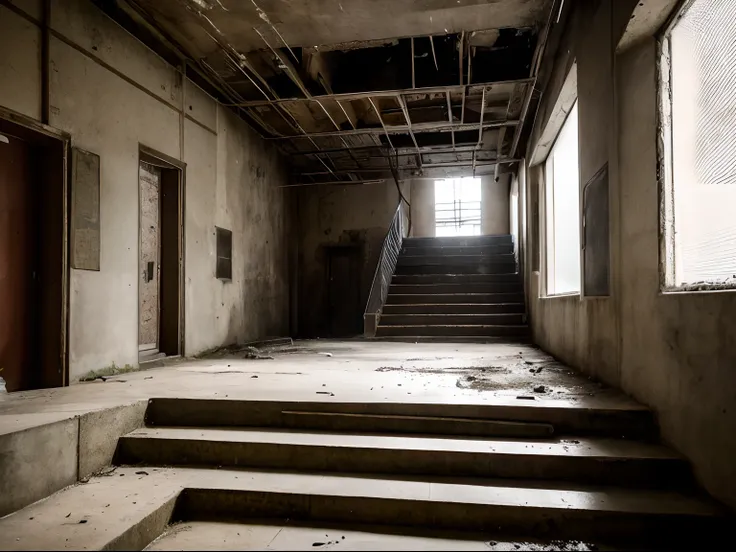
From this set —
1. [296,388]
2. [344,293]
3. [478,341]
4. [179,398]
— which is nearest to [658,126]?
[296,388]

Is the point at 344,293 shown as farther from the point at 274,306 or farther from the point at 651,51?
the point at 651,51

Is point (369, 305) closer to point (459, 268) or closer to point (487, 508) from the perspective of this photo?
point (459, 268)

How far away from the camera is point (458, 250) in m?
11.3

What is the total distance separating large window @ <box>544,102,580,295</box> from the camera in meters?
5.26

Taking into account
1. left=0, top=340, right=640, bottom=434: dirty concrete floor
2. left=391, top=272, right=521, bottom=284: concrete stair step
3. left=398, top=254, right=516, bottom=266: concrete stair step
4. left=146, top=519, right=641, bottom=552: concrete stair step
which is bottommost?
left=146, top=519, right=641, bottom=552: concrete stair step

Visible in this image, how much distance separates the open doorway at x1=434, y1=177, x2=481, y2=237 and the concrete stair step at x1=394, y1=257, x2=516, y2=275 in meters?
5.76

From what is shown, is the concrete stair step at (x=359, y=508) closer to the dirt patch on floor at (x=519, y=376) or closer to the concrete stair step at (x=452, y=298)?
the dirt patch on floor at (x=519, y=376)

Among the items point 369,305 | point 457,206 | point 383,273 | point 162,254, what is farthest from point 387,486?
point 457,206

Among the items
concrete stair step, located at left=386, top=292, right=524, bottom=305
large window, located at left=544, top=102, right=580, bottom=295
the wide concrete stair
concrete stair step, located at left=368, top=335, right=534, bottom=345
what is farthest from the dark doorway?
the wide concrete stair

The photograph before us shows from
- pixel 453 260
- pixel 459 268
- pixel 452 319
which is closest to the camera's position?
pixel 452 319

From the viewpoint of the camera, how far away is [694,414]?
2.35 metres

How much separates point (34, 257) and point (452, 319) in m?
6.37

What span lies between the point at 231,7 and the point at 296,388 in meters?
4.09

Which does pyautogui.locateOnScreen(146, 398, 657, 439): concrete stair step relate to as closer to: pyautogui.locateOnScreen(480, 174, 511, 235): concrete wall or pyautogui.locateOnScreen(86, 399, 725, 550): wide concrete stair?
pyautogui.locateOnScreen(86, 399, 725, 550): wide concrete stair
